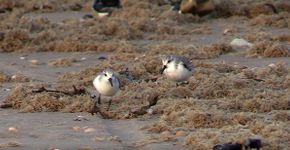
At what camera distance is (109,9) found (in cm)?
2220

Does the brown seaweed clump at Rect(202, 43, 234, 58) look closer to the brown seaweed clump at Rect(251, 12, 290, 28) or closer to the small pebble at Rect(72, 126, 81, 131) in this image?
the brown seaweed clump at Rect(251, 12, 290, 28)

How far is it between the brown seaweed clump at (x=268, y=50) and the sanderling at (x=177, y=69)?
3.41 m

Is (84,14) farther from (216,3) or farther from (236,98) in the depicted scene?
(236,98)

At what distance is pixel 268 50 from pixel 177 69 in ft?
12.3

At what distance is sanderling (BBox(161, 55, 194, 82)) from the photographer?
39.9ft

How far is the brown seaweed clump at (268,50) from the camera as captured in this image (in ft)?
51.2

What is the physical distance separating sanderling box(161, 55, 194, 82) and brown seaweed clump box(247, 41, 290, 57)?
3.41 metres

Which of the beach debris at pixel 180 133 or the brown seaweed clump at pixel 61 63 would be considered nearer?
the beach debris at pixel 180 133

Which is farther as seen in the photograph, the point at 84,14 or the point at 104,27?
the point at 84,14

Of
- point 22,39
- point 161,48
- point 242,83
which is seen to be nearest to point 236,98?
point 242,83

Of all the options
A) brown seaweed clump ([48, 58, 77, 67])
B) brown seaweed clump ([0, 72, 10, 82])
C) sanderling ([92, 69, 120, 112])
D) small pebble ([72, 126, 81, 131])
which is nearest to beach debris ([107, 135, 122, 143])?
small pebble ([72, 126, 81, 131])

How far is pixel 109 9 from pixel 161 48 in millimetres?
5870

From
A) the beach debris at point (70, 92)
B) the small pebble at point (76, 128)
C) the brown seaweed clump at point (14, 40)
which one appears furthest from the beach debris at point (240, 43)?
the small pebble at point (76, 128)

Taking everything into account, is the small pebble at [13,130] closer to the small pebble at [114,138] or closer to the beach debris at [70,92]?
the small pebble at [114,138]
